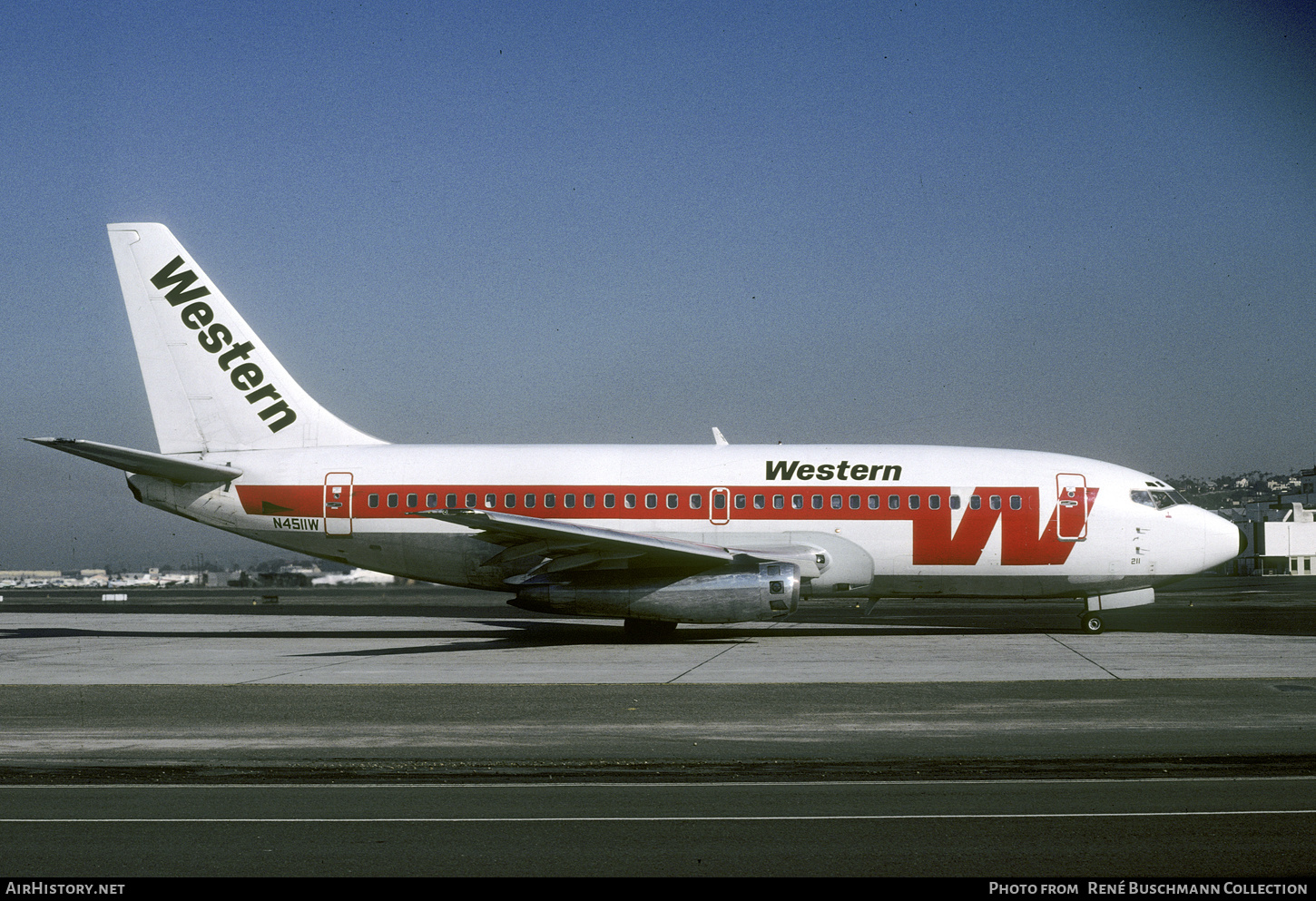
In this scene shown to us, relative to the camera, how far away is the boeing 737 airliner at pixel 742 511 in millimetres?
24219

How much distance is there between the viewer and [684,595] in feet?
73.0

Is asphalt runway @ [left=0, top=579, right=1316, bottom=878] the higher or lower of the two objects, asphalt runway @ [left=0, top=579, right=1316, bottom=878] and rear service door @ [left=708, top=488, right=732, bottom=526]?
the lower

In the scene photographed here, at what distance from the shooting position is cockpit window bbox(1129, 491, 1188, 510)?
80.4 ft

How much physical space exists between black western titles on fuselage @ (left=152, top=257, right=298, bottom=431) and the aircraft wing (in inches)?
234

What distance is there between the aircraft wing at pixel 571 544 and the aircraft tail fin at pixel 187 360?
588 cm

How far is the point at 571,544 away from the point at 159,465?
9.56 metres

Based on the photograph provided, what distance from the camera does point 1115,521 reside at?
24250 millimetres

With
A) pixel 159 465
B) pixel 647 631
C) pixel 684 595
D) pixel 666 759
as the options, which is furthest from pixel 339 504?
pixel 666 759

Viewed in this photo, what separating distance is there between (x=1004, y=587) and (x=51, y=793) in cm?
1968

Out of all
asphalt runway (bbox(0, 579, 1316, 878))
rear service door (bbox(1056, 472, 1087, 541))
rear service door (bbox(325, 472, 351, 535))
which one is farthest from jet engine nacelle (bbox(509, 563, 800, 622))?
rear service door (bbox(1056, 472, 1087, 541))

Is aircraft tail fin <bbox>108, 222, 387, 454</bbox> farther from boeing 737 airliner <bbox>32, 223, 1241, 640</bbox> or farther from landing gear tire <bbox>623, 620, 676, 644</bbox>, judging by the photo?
landing gear tire <bbox>623, 620, 676, 644</bbox>

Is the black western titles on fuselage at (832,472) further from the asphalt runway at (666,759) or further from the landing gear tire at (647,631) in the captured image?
the landing gear tire at (647,631)

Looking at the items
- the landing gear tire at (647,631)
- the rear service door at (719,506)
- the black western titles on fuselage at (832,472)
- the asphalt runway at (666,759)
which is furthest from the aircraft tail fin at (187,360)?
the black western titles on fuselage at (832,472)

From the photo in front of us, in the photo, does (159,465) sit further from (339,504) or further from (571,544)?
(571,544)
